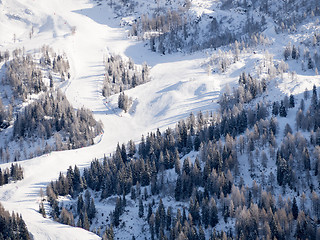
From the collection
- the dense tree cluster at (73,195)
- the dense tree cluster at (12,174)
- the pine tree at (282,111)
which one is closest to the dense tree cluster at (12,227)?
the dense tree cluster at (73,195)

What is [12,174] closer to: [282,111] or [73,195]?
[73,195]

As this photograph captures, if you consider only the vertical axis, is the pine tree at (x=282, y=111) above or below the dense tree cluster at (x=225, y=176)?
above

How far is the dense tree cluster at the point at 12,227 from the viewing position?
123 metres

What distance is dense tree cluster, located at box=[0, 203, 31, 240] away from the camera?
123 metres

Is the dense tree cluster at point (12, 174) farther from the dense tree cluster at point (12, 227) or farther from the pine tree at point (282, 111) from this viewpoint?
the pine tree at point (282, 111)

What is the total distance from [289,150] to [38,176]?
94.4 meters

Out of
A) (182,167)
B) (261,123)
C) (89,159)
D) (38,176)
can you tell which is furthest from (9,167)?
(261,123)

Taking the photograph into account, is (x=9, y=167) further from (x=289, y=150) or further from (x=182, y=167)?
(x=289, y=150)

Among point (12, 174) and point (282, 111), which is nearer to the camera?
point (12, 174)

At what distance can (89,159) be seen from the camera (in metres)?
171

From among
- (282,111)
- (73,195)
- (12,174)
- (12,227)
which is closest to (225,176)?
(282,111)

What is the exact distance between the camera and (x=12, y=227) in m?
124

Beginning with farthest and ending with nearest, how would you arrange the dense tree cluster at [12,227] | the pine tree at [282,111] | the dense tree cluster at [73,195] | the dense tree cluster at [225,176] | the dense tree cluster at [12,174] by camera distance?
the pine tree at [282,111] → the dense tree cluster at [12,174] → the dense tree cluster at [73,195] → the dense tree cluster at [225,176] → the dense tree cluster at [12,227]

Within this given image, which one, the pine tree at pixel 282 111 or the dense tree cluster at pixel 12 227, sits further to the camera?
the pine tree at pixel 282 111
